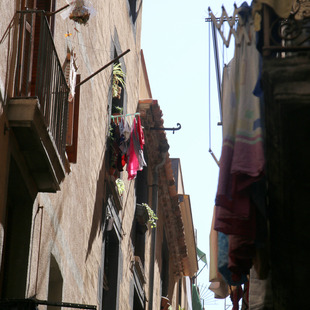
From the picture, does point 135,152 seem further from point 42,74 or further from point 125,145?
point 42,74

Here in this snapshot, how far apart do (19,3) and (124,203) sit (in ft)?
32.4

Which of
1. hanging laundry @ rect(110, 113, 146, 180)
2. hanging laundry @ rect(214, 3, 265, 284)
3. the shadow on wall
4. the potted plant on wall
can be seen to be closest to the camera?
hanging laundry @ rect(214, 3, 265, 284)

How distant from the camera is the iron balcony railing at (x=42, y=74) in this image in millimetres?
11109

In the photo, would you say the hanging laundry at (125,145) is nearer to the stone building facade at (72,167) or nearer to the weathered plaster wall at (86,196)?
the stone building facade at (72,167)

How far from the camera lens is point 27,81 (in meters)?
10.9

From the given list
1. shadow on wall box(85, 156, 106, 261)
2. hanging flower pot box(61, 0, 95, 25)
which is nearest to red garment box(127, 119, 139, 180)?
shadow on wall box(85, 156, 106, 261)

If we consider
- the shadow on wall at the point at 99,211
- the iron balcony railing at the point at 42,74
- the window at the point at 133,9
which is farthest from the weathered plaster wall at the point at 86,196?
the window at the point at 133,9

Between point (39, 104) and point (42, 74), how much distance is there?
2.77 feet

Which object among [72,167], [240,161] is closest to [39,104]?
[240,161]

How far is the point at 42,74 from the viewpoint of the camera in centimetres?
1144

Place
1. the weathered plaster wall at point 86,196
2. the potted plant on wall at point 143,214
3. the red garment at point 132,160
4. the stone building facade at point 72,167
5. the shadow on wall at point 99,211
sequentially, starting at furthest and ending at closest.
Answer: the potted plant on wall at point 143,214
the red garment at point 132,160
the shadow on wall at point 99,211
the weathered plaster wall at point 86,196
the stone building facade at point 72,167

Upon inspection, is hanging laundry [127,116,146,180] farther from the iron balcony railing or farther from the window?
the iron balcony railing

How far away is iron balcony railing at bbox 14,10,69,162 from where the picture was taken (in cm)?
1111

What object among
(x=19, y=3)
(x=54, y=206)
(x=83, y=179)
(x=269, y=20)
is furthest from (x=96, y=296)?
(x=269, y=20)
